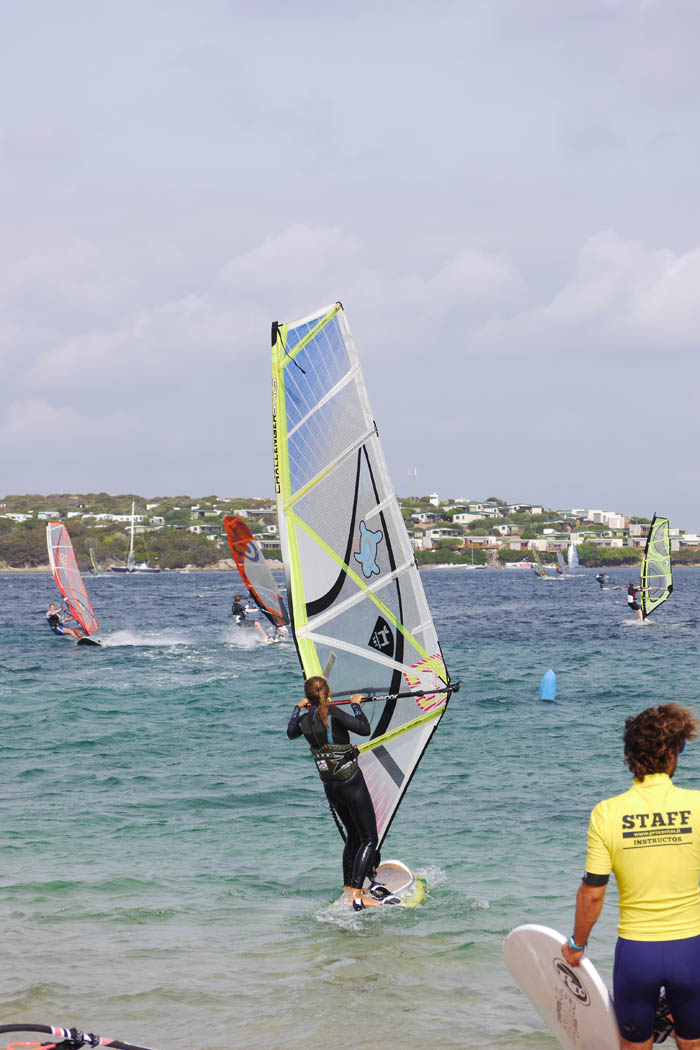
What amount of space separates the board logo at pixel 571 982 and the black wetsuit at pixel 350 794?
3011mm

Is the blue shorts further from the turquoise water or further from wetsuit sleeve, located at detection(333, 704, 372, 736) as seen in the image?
wetsuit sleeve, located at detection(333, 704, 372, 736)

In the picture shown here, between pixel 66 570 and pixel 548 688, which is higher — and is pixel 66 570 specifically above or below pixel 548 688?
above

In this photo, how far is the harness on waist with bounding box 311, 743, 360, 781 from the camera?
708 cm

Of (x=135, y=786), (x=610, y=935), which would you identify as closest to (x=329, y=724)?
(x=610, y=935)

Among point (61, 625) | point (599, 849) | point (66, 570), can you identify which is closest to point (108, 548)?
point (61, 625)

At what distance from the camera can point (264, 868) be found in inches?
341

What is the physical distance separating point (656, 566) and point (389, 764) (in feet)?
104

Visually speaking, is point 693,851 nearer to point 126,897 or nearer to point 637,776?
point 637,776

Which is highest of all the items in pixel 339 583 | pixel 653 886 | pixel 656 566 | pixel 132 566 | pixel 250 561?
pixel 339 583

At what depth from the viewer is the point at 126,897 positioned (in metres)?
7.84

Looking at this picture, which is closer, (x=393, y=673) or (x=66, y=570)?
(x=393, y=673)

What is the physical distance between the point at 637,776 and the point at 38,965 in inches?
167

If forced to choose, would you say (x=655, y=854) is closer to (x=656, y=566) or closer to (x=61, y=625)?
(x=61, y=625)

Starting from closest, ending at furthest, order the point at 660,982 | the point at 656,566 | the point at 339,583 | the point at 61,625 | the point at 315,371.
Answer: the point at 660,982 → the point at 315,371 → the point at 339,583 → the point at 61,625 → the point at 656,566
